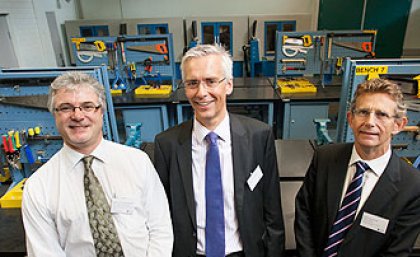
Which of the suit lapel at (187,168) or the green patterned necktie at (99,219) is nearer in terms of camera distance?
the green patterned necktie at (99,219)

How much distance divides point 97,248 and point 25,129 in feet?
3.58

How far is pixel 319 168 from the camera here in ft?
4.18

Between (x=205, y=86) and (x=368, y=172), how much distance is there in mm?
761

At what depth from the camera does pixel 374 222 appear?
114 cm

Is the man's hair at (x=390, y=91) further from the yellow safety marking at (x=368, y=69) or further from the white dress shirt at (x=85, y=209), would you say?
the white dress shirt at (x=85, y=209)

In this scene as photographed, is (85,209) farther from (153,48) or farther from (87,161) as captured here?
(153,48)

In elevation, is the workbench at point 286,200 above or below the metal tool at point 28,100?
below

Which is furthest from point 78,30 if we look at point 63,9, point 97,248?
point 97,248

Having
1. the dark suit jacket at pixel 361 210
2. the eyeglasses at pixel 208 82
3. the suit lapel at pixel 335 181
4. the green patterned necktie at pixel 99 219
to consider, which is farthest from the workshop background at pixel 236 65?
the eyeglasses at pixel 208 82

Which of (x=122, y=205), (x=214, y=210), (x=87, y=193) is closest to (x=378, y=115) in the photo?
(x=214, y=210)

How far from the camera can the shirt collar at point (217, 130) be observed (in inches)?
49.6

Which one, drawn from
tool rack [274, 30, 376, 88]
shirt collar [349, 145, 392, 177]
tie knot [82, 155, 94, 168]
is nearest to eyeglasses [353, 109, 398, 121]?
shirt collar [349, 145, 392, 177]

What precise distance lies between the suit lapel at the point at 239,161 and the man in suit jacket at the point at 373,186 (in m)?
0.33

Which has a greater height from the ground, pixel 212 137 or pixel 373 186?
pixel 212 137
